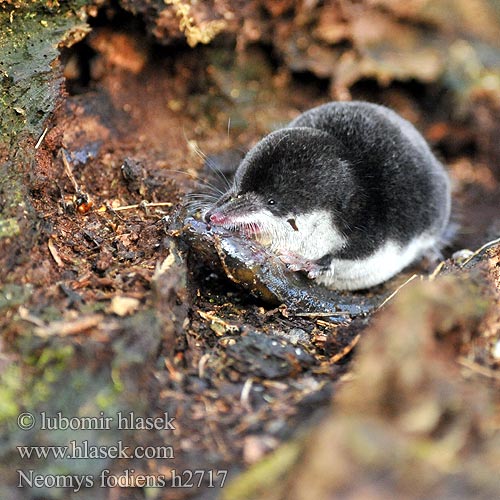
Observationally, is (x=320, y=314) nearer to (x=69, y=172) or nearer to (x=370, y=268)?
(x=370, y=268)

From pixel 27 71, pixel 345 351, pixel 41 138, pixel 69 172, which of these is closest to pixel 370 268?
pixel 345 351

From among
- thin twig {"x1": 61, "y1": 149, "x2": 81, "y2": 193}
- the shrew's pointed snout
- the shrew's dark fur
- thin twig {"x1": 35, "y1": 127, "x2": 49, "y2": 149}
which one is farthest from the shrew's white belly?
thin twig {"x1": 35, "y1": 127, "x2": 49, "y2": 149}

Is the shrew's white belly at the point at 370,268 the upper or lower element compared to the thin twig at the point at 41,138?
lower

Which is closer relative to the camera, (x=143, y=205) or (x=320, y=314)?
(x=320, y=314)

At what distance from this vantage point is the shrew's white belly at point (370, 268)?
418 centimetres

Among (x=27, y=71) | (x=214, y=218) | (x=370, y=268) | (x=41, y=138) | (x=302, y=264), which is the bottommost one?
(x=370, y=268)

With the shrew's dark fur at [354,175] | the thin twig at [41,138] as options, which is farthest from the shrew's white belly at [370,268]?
the thin twig at [41,138]

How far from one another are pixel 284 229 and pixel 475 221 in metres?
2.40

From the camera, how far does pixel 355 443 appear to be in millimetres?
1920

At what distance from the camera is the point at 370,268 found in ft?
14.0

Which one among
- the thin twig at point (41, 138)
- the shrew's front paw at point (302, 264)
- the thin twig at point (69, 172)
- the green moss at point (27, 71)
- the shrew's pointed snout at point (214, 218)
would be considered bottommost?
the shrew's front paw at point (302, 264)

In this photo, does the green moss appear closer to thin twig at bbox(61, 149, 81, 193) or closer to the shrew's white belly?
thin twig at bbox(61, 149, 81, 193)

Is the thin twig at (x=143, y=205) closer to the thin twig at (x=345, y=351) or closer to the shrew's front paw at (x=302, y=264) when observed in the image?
the shrew's front paw at (x=302, y=264)

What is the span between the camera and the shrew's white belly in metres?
4.18
